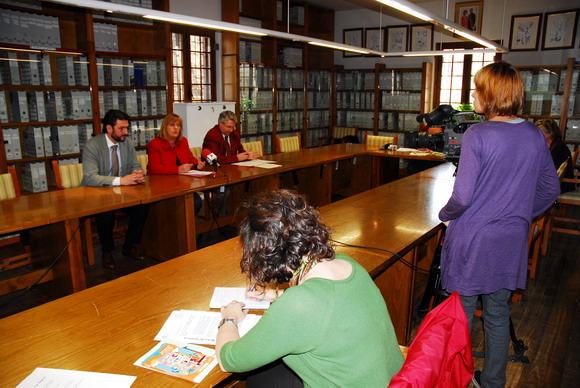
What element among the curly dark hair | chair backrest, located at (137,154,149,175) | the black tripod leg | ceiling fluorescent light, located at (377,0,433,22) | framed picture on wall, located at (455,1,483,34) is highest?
framed picture on wall, located at (455,1,483,34)

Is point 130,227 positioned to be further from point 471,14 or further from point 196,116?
point 471,14

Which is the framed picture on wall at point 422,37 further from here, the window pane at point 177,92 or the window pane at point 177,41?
the window pane at point 177,92

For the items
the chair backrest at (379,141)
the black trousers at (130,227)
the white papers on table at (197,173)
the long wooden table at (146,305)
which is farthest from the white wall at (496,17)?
the long wooden table at (146,305)

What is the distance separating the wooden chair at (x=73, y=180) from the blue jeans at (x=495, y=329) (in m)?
3.01

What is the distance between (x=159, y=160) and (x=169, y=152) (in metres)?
0.13

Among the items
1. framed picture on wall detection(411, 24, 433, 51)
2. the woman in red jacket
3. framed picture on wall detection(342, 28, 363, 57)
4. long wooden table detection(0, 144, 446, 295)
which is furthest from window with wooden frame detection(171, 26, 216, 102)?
framed picture on wall detection(411, 24, 433, 51)

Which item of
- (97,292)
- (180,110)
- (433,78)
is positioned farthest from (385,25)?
(97,292)

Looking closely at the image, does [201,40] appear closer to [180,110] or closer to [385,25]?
[180,110]

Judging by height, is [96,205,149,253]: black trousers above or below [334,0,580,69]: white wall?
below

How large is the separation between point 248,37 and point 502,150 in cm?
593

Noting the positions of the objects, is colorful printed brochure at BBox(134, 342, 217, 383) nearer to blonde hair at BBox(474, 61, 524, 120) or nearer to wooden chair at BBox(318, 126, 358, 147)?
blonde hair at BBox(474, 61, 524, 120)

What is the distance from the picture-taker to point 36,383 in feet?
3.92

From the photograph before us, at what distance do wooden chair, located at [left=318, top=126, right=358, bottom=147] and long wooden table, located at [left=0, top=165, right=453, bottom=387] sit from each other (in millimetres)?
5963

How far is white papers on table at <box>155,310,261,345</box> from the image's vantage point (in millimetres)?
1433
